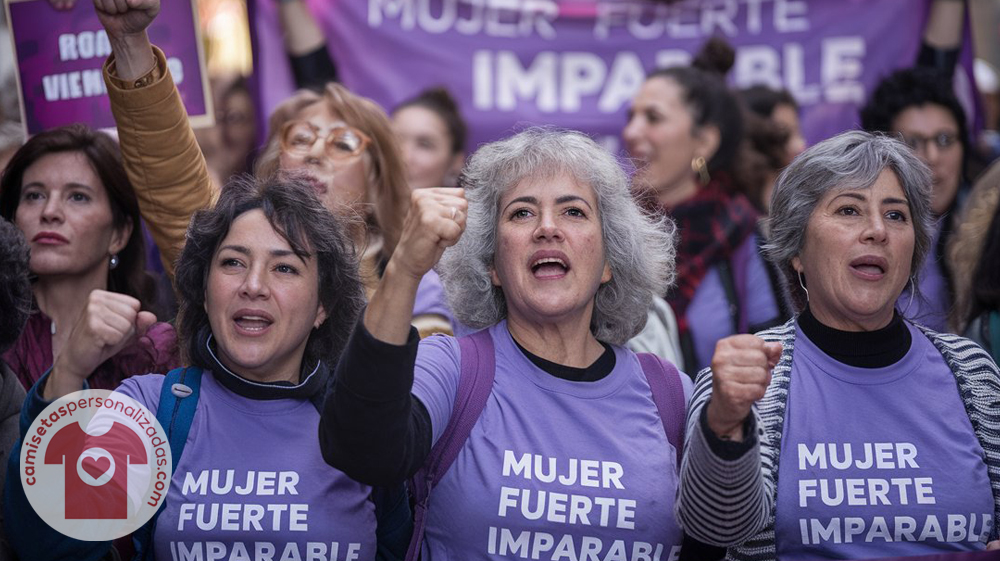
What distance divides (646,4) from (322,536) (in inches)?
157

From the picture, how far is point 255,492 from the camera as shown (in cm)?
287

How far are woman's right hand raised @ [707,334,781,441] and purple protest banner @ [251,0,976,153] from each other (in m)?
3.43

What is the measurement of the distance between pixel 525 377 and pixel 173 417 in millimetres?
859

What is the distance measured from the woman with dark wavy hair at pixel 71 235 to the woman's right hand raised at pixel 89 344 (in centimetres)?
50

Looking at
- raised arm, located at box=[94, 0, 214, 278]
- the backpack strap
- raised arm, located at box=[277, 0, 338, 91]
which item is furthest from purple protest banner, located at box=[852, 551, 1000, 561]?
raised arm, located at box=[277, 0, 338, 91]

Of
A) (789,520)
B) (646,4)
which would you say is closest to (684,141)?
(646,4)

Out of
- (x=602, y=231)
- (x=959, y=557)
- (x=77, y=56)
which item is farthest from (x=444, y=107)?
(x=959, y=557)

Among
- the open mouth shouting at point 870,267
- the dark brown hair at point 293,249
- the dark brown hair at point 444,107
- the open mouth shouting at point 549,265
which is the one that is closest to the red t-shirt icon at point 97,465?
the dark brown hair at point 293,249

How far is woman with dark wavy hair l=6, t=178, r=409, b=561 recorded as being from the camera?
112 inches

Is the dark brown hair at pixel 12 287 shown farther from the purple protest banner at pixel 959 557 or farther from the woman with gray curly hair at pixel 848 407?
the purple protest banner at pixel 959 557

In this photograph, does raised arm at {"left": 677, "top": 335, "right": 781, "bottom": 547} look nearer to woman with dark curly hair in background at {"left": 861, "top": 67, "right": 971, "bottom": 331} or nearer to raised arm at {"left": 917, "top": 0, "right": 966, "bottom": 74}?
woman with dark curly hair in background at {"left": 861, "top": 67, "right": 971, "bottom": 331}

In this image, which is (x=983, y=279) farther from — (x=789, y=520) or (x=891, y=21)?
(x=891, y=21)

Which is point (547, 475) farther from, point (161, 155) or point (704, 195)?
point (704, 195)

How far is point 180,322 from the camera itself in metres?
3.18
